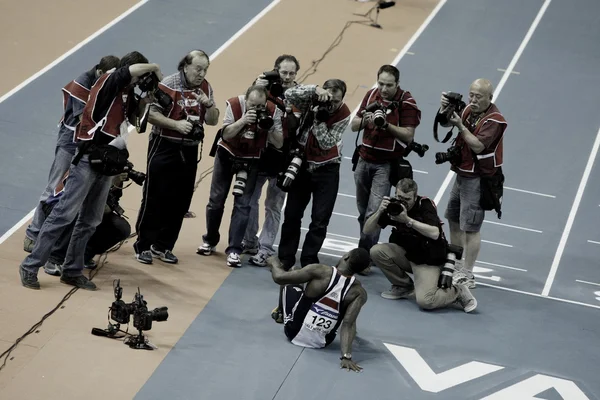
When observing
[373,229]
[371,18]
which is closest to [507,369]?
[373,229]

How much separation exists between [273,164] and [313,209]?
612mm

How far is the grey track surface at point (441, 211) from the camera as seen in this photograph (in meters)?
9.39

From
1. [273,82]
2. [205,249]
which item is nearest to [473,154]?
[273,82]

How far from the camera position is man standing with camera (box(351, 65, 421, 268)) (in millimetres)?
10977

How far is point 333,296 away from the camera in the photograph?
9414 millimetres

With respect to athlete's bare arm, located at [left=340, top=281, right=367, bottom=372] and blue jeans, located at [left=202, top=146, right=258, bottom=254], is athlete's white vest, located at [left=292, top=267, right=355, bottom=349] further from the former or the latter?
blue jeans, located at [left=202, top=146, right=258, bottom=254]

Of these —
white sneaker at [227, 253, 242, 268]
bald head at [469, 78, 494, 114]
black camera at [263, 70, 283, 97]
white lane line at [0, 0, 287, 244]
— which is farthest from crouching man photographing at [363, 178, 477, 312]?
white lane line at [0, 0, 287, 244]

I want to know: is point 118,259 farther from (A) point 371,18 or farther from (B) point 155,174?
(A) point 371,18

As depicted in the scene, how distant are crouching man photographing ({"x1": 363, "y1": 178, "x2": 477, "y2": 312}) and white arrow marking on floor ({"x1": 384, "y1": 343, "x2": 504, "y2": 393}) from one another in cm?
94

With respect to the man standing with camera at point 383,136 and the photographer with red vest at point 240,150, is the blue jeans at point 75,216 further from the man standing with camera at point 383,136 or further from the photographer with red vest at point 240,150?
the man standing with camera at point 383,136

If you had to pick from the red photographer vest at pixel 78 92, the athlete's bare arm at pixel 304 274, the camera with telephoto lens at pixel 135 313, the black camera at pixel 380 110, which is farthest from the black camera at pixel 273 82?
the camera with telephoto lens at pixel 135 313

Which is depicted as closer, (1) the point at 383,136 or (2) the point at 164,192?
(2) the point at 164,192

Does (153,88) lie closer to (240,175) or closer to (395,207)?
(240,175)

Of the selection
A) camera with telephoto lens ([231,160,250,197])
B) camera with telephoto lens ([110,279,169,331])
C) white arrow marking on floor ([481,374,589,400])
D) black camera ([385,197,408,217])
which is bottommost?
white arrow marking on floor ([481,374,589,400])
